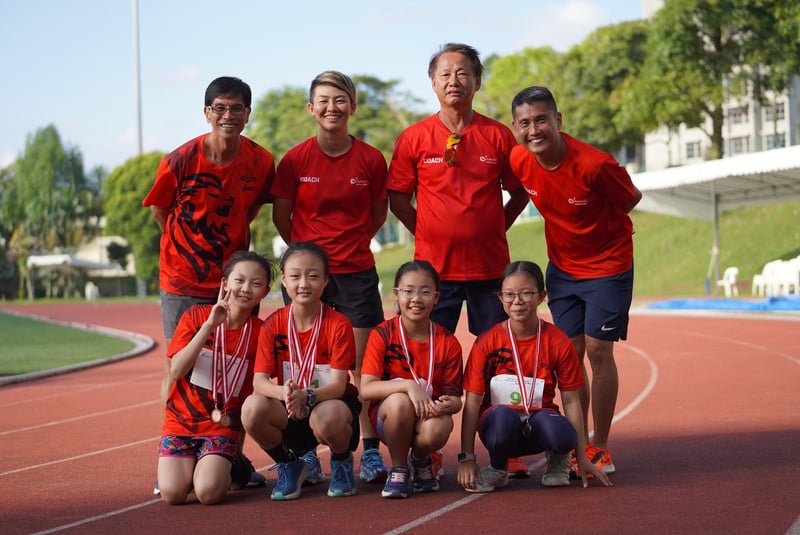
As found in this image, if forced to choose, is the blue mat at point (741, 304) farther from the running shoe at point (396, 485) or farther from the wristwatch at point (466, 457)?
the running shoe at point (396, 485)

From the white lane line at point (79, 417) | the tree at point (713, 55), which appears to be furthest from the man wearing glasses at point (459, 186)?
the tree at point (713, 55)

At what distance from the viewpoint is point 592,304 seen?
569 centimetres

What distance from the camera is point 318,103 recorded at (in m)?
5.70

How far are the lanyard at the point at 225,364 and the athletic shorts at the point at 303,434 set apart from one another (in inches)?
14.8

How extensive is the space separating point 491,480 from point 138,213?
5432 cm

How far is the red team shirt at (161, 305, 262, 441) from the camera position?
5.37m

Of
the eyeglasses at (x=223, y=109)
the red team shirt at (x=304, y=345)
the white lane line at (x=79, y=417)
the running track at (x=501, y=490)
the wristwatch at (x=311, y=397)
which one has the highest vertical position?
the eyeglasses at (x=223, y=109)

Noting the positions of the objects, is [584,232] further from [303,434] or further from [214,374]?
[214,374]

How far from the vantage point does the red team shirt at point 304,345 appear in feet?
17.4

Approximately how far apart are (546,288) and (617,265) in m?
0.44

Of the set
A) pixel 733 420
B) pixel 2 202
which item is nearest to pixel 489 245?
pixel 733 420

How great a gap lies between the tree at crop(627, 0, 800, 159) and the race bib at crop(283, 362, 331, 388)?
2848 centimetres

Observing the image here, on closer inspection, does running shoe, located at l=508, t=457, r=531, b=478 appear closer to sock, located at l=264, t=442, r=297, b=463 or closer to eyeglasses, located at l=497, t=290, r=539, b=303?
eyeglasses, located at l=497, t=290, r=539, b=303

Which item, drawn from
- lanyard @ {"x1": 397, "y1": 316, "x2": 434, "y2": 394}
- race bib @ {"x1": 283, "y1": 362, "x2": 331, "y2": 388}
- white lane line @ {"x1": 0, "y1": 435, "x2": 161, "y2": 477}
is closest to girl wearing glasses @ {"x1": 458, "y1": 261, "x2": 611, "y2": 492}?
lanyard @ {"x1": 397, "y1": 316, "x2": 434, "y2": 394}
